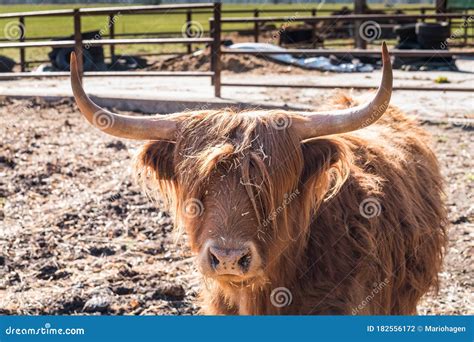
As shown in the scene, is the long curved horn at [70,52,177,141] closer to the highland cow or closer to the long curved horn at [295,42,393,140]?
A: the highland cow

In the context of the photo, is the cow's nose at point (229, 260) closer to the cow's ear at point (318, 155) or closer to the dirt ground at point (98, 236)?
the cow's ear at point (318, 155)

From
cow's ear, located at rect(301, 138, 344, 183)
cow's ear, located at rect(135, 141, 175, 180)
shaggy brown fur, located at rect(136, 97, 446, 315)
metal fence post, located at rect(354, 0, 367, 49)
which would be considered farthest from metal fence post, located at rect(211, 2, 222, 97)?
cow's ear, located at rect(301, 138, 344, 183)

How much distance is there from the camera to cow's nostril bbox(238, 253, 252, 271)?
11.5ft

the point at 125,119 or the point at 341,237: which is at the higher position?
the point at 125,119

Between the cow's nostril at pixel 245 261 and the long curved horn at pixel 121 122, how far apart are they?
2.79 feet

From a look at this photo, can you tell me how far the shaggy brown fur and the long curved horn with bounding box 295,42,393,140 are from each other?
8 cm

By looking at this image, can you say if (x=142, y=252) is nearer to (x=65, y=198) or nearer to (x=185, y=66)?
(x=65, y=198)

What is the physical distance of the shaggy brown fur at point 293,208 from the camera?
3.71 metres

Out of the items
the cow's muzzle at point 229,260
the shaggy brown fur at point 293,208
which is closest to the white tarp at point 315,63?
the shaggy brown fur at point 293,208

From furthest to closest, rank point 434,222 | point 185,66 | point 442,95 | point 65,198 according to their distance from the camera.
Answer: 1. point 185,66
2. point 442,95
3. point 65,198
4. point 434,222

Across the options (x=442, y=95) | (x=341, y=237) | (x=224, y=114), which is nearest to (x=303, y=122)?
(x=224, y=114)

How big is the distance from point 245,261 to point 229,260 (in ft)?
0.38

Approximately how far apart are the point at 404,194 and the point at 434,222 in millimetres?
524

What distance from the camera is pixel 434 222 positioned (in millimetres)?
5062
